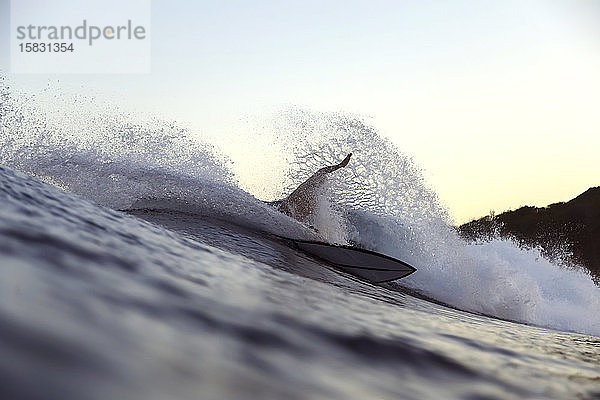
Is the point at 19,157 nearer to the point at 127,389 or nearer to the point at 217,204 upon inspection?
the point at 217,204

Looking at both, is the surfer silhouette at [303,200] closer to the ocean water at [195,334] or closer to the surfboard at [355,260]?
the surfboard at [355,260]

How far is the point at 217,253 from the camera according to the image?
0.74 metres

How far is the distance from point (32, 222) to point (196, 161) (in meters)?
4.48

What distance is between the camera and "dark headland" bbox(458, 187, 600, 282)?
17859 mm

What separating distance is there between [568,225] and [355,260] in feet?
62.1

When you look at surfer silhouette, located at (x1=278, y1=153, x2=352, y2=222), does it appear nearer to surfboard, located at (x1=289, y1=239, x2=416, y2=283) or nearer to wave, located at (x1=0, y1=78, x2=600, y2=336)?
wave, located at (x1=0, y1=78, x2=600, y2=336)

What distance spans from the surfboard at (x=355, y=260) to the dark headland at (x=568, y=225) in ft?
54.4

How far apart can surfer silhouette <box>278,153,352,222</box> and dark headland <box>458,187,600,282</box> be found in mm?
14745

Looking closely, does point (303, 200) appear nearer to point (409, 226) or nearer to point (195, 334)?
point (409, 226)

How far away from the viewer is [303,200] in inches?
173

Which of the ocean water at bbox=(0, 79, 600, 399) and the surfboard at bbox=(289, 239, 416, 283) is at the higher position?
the ocean water at bbox=(0, 79, 600, 399)

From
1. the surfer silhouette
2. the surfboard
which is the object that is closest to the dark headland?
the surfer silhouette

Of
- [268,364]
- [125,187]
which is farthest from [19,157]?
[268,364]

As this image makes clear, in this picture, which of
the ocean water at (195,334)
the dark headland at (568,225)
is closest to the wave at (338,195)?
the ocean water at (195,334)
